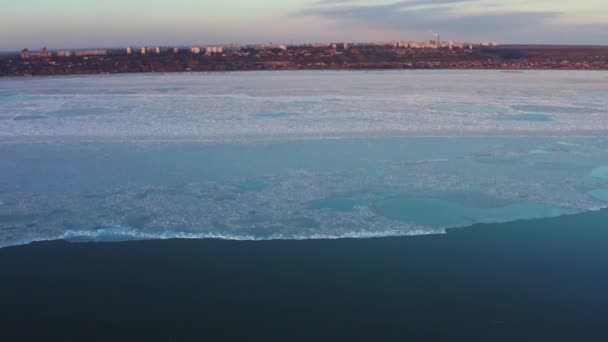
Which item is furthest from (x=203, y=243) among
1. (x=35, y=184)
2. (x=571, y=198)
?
(x=571, y=198)

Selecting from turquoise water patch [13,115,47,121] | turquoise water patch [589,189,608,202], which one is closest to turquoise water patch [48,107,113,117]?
turquoise water patch [13,115,47,121]

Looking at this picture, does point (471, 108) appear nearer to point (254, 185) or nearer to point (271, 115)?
point (271, 115)

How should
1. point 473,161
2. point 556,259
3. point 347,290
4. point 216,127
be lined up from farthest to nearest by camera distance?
point 216,127 < point 473,161 < point 556,259 < point 347,290

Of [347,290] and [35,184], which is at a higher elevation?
[35,184]

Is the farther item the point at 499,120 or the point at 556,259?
the point at 499,120

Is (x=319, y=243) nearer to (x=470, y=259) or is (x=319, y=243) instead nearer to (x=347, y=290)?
(x=347, y=290)

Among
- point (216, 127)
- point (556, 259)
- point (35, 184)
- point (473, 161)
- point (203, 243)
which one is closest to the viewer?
point (556, 259)

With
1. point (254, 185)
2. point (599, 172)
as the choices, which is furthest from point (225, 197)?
point (599, 172)
